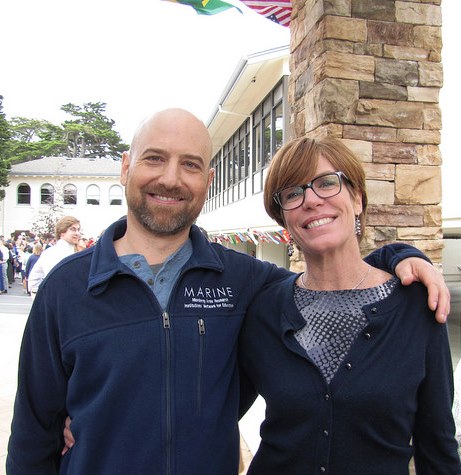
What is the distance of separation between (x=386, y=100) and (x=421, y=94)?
0.98 ft

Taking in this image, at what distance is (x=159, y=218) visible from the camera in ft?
5.55

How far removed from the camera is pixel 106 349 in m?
1.51

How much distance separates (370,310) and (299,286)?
333 millimetres

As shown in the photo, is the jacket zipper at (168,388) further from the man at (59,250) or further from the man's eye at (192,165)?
the man at (59,250)

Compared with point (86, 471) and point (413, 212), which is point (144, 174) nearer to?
point (86, 471)

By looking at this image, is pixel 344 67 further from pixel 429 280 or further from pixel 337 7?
pixel 429 280

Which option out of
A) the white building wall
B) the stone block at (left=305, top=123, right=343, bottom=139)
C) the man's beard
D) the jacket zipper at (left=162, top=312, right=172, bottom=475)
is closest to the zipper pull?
the jacket zipper at (left=162, top=312, right=172, bottom=475)

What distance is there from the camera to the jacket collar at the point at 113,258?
1.57 metres

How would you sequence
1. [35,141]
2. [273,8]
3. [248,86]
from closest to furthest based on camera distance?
[273,8]
[248,86]
[35,141]

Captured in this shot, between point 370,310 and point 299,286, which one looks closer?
point 370,310

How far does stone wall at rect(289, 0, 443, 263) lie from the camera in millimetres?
3383

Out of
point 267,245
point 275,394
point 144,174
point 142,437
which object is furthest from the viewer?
point 267,245

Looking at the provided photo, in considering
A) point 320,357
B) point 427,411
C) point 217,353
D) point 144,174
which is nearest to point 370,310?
point 320,357

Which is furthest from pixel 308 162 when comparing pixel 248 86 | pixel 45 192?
pixel 45 192
